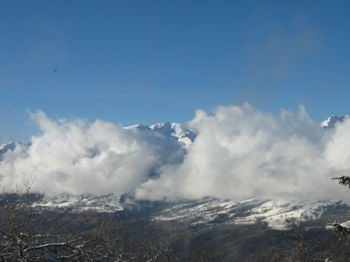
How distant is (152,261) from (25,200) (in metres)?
8.87

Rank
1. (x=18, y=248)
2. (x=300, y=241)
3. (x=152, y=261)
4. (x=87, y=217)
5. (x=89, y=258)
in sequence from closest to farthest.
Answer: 1. (x=18, y=248)
2. (x=89, y=258)
3. (x=152, y=261)
4. (x=87, y=217)
5. (x=300, y=241)

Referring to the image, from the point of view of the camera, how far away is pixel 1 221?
27.1 m

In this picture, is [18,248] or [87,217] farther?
[87,217]

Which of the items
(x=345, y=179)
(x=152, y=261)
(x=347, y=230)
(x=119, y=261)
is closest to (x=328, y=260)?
(x=347, y=230)

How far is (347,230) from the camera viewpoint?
96.5 feet

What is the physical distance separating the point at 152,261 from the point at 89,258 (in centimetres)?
398

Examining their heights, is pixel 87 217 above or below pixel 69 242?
above

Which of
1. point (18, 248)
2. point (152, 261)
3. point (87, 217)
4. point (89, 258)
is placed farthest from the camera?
point (87, 217)

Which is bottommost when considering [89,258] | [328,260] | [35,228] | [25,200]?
[328,260]

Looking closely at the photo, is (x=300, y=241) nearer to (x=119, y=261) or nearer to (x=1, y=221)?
(x=119, y=261)

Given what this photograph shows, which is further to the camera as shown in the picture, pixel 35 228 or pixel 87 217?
pixel 87 217

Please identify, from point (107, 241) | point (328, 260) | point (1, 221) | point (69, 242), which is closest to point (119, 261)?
point (107, 241)

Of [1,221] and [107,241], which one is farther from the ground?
[1,221]

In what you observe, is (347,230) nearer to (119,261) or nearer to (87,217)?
(119,261)
